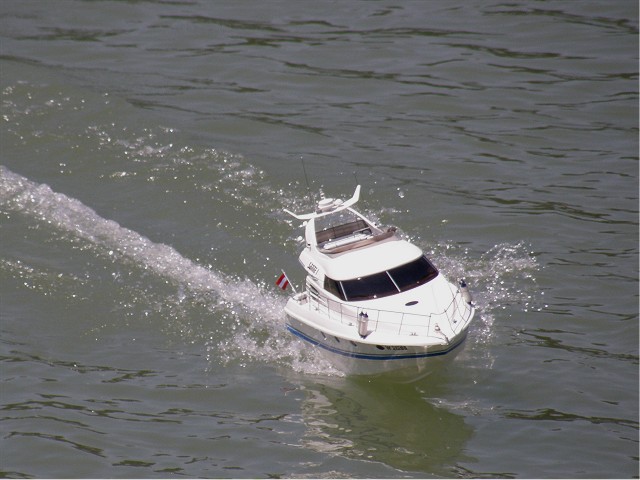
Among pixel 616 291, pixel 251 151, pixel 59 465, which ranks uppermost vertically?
pixel 251 151

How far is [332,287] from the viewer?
1728 cm

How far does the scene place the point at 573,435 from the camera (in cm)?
1573

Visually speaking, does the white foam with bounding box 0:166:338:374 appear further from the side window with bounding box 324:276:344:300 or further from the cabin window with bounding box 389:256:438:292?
the cabin window with bounding box 389:256:438:292

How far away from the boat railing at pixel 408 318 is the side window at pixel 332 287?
130mm

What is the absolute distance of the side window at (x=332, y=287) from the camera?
1716 cm

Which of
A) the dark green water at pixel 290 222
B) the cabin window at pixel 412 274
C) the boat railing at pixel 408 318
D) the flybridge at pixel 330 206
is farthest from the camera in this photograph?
the flybridge at pixel 330 206

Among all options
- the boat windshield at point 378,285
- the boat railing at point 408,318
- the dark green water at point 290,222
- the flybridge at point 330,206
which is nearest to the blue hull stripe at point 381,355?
the boat railing at point 408,318

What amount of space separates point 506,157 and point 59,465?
13762 mm

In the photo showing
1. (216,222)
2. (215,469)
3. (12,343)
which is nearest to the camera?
(215,469)

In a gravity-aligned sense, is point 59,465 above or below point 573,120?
below

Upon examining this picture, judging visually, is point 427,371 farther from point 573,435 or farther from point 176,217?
point 176,217

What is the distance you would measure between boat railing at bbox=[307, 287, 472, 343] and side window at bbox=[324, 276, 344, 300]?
0.13 metres

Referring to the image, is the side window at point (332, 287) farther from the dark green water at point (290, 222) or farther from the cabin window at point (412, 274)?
the dark green water at point (290, 222)

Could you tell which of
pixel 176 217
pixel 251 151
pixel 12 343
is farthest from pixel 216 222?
pixel 12 343
